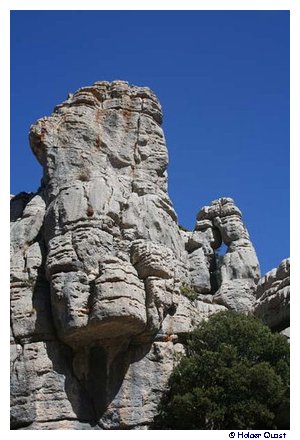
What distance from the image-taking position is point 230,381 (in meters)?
29.6

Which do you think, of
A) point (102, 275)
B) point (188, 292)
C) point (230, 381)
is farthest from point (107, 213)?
point (230, 381)

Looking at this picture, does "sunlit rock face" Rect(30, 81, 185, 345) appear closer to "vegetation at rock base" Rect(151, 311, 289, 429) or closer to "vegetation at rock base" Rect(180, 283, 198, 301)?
"vegetation at rock base" Rect(180, 283, 198, 301)

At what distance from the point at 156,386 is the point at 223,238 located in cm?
1295

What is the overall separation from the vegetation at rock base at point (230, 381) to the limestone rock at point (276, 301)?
84.2 inches

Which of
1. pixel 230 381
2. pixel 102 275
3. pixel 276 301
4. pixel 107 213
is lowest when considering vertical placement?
pixel 230 381

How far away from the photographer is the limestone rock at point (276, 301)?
112ft

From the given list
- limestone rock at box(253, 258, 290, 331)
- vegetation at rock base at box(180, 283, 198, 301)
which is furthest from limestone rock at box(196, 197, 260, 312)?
limestone rock at box(253, 258, 290, 331)

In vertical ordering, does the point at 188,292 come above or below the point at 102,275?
above

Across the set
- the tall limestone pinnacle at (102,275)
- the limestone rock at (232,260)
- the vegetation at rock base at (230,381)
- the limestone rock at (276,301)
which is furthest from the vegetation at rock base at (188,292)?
the vegetation at rock base at (230,381)

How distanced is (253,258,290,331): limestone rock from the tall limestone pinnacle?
286 cm

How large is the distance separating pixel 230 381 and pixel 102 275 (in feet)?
21.7

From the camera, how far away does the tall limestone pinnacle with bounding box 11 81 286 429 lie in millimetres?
31844

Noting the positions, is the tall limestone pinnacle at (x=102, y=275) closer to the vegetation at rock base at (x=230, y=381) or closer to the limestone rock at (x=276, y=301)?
the vegetation at rock base at (x=230, y=381)

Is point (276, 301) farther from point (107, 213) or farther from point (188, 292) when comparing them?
point (107, 213)
